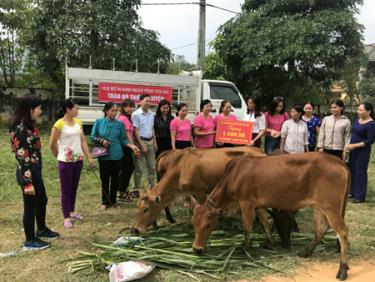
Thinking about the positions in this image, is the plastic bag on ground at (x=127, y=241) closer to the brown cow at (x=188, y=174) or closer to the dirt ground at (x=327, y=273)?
the brown cow at (x=188, y=174)

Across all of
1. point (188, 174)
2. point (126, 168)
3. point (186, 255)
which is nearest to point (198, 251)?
point (186, 255)

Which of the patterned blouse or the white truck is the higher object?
the white truck

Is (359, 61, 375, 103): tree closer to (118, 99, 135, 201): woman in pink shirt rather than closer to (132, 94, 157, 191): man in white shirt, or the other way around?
(132, 94, 157, 191): man in white shirt

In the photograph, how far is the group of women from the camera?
18.7ft

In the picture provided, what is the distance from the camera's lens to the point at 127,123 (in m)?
6.84

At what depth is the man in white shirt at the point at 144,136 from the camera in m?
6.95

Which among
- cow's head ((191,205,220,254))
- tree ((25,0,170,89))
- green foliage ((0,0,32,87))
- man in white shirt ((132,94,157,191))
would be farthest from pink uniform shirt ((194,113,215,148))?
green foliage ((0,0,32,87))

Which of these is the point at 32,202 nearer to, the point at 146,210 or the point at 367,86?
the point at 146,210

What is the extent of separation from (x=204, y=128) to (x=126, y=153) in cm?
139

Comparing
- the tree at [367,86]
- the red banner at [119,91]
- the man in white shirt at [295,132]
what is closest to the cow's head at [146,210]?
the man in white shirt at [295,132]

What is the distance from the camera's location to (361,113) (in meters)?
7.31

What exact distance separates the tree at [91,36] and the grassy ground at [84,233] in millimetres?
7991

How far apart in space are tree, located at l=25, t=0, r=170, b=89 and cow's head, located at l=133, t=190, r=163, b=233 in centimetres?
1147

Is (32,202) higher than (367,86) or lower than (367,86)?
lower
